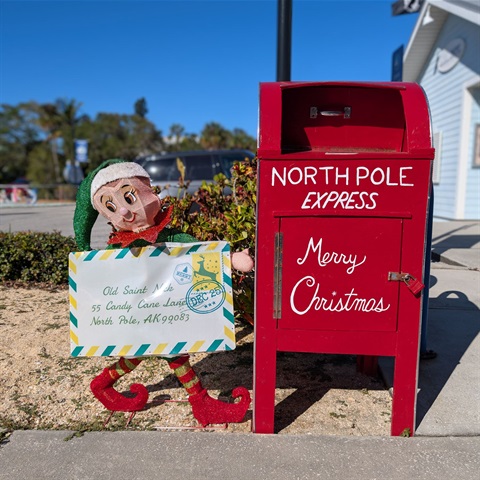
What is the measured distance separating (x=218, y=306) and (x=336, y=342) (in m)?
0.68

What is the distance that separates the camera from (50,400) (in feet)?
9.82

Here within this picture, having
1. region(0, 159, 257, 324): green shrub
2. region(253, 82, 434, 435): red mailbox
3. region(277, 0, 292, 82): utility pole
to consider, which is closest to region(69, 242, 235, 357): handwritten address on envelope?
region(253, 82, 434, 435): red mailbox

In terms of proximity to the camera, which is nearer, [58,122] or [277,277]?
[277,277]

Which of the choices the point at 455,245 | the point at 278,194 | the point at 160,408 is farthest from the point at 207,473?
the point at 455,245

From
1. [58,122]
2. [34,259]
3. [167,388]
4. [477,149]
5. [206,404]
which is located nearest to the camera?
[206,404]

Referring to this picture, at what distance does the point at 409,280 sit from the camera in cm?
241

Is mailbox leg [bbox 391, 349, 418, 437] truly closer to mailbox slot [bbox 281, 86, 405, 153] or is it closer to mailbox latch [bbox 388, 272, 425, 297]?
mailbox latch [bbox 388, 272, 425, 297]

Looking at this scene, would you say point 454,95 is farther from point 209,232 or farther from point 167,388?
point 167,388

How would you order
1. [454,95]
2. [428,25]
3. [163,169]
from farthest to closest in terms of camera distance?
[428,25] → [454,95] → [163,169]

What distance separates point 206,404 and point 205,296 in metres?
0.65

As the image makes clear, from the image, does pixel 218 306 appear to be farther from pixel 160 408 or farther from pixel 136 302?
pixel 160 408

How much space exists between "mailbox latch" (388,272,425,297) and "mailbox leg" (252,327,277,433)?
0.72 m

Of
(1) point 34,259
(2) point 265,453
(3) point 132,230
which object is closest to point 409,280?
(2) point 265,453

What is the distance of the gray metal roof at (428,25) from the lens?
10.0 m
